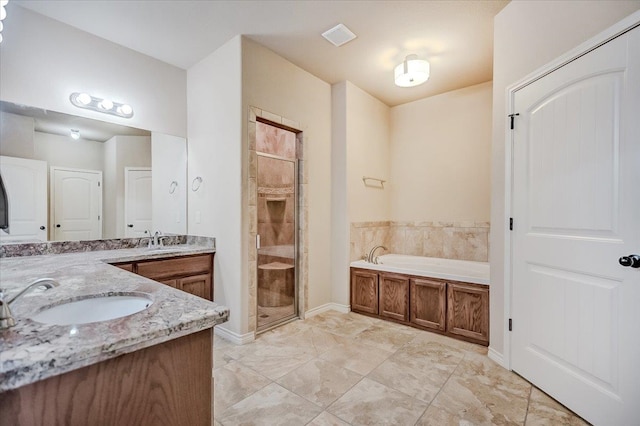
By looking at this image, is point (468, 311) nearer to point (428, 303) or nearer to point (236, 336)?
point (428, 303)

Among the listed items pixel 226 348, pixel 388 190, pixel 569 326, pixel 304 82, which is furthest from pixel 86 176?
pixel 569 326

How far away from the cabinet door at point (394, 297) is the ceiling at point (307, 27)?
2.39 meters

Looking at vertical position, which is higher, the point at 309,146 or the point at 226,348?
the point at 309,146

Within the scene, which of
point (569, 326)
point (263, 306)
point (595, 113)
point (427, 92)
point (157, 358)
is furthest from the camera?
point (427, 92)

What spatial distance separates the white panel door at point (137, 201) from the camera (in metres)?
2.98

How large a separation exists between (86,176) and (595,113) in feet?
12.6

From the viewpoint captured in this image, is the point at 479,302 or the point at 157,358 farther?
the point at 479,302

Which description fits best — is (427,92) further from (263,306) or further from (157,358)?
(157,358)

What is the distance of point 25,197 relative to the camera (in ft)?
7.70

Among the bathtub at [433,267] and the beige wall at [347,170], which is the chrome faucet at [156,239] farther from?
the bathtub at [433,267]

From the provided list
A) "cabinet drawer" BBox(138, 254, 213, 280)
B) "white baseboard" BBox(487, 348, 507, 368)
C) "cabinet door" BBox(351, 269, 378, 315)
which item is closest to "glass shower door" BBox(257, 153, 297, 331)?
"cabinet drawer" BBox(138, 254, 213, 280)

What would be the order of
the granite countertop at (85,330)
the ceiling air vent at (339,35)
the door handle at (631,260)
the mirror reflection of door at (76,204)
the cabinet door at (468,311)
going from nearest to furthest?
the granite countertop at (85,330) → the door handle at (631,260) → the mirror reflection of door at (76,204) → the ceiling air vent at (339,35) → the cabinet door at (468,311)

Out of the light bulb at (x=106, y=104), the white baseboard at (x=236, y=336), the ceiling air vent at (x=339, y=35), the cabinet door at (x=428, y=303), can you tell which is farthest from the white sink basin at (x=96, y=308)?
the cabinet door at (x=428, y=303)

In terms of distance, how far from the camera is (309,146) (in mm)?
3523
